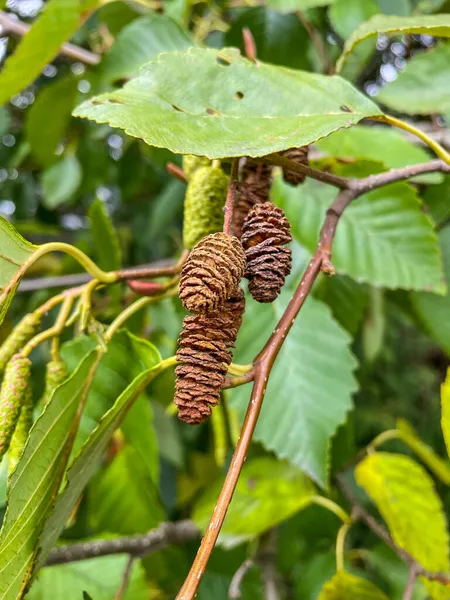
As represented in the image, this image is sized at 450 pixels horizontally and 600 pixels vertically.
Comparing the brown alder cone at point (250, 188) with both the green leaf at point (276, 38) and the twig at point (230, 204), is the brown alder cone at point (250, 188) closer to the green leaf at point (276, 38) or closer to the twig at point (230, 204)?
the twig at point (230, 204)

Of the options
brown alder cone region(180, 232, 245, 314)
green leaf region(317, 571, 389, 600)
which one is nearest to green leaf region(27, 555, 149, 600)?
green leaf region(317, 571, 389, 600)

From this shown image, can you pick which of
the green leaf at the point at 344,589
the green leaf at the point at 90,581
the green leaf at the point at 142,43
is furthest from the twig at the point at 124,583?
the green leaf at the point at 142,43

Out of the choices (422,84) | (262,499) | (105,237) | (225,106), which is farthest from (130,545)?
(422,84)

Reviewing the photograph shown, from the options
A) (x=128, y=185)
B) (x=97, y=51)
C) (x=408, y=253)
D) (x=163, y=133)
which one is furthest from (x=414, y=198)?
(x=128, y=185)

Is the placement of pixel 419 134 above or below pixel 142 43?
below

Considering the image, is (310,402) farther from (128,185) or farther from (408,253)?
(128,185)

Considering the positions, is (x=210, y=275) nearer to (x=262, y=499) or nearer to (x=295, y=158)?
(x=295, y=158)
